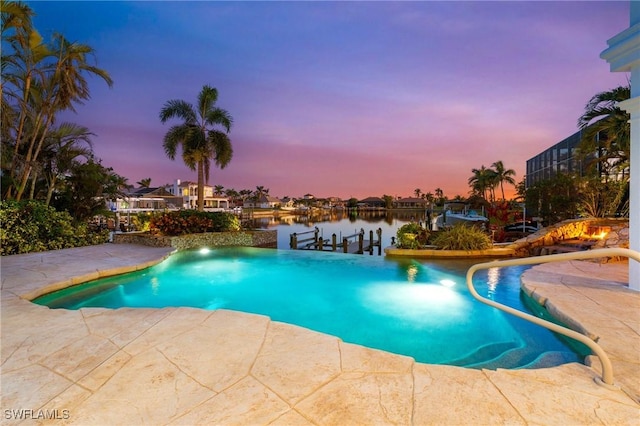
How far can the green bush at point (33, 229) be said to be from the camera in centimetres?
905

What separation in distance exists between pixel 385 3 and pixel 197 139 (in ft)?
41.1

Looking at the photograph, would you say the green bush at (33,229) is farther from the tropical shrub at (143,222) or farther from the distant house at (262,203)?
the distant house at (262,203)

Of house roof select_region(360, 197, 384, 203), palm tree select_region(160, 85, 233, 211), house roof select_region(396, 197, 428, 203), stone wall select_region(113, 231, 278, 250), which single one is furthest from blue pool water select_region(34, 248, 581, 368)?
house roof select_region(360, 197, 384, 203)

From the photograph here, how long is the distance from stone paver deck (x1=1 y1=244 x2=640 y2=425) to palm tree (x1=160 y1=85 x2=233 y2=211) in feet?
47.3

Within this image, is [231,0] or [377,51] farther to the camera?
[377,51]

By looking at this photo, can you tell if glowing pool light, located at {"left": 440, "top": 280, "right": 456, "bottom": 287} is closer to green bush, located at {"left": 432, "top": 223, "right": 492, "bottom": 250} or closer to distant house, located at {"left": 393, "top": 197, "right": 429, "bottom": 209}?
green bush, located at {"left": 432, "top": 223, "right": 492, "bottom": 250}

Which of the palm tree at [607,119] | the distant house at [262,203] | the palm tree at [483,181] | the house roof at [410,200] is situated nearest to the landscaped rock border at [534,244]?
the palm tree at [607,119]

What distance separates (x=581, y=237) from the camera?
34.3ft

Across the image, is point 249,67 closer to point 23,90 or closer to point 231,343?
point 23,90

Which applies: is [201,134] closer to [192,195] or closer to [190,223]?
[190,223]

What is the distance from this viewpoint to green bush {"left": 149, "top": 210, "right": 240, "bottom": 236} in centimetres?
1302

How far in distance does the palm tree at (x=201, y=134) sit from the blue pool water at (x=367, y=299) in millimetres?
8655

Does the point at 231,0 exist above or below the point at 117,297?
above

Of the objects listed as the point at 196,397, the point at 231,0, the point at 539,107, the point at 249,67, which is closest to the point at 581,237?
the point at 539,107
